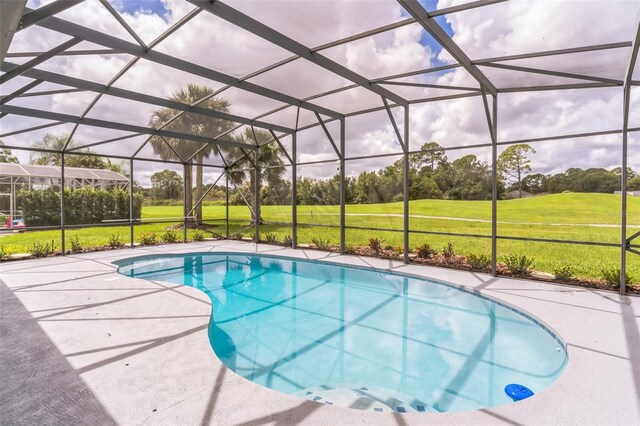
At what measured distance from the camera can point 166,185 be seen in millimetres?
12836

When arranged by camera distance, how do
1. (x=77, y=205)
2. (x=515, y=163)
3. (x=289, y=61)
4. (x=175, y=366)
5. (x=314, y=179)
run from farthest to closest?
(x=77, y=205)
(x=314, y=179)
(x=515, y=163)
(x=289, y=61)
(x=175, y=366)

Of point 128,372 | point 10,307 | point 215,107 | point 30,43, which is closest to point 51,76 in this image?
point 30,43

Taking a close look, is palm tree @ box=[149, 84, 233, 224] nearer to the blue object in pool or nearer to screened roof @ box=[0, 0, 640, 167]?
screened roof @ box=[0, 0, 640, 167]

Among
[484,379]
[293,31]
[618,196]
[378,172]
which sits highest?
[293,31]

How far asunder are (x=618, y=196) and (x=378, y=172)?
6.08m

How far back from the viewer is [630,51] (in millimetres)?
4137

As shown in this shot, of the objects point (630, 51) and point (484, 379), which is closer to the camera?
point (484, 379)

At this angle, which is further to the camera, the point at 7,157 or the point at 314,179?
the point at 314,179

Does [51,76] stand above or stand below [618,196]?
above

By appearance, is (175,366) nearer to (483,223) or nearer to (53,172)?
(483,223)

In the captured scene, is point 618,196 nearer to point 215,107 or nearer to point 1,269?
point 215,107

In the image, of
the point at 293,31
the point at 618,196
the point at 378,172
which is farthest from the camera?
the point at 378,172

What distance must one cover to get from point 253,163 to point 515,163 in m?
7.76

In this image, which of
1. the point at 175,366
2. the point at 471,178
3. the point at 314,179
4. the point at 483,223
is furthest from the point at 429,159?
the point at 175,366
